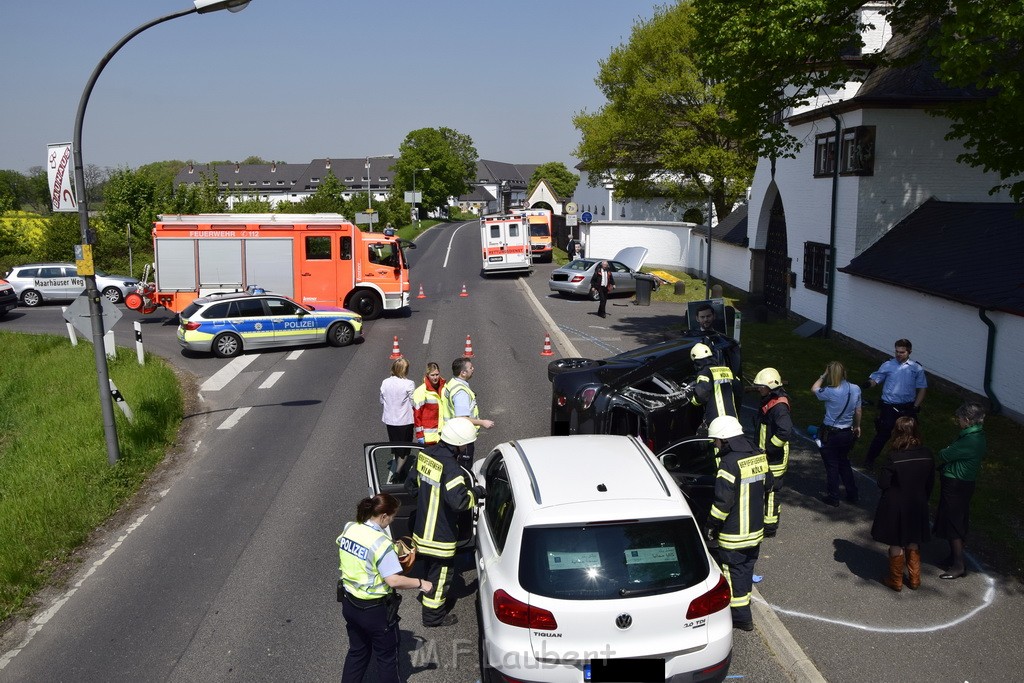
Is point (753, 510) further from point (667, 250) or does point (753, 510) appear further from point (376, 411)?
point (667, 250)

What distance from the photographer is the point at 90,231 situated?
11.0 metres

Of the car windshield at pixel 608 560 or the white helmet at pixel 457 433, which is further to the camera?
the white helmet at pixel 457 433

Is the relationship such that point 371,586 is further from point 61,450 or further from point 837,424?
point 61,450

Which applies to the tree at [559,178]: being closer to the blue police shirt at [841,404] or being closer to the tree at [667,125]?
the tree at [667,125]

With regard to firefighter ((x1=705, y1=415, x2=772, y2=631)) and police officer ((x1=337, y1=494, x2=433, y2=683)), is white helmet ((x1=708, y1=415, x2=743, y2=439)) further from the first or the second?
police officer ((x1=337, y1=494, x2=433, y2=683))

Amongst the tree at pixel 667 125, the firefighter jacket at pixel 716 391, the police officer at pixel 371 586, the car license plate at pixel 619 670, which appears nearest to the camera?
the car license plate at pixel 619 670

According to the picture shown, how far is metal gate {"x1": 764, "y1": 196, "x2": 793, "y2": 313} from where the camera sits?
26.1 m

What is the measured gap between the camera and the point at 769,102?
Result: 1692 cm

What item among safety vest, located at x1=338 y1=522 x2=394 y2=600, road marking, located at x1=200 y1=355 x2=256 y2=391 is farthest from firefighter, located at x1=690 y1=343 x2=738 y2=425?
road marking, located at x1=200 y1=355 x2=256 y2=391

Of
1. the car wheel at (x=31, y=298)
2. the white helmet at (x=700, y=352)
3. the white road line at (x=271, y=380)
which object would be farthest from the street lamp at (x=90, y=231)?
the car wheel at (x=31, y=298)

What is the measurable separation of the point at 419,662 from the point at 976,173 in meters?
18.9

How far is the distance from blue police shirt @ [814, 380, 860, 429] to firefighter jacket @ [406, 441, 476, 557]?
186 inches

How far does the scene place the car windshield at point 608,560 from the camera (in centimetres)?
529

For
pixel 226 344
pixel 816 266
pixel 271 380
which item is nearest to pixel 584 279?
pixel 816 266
